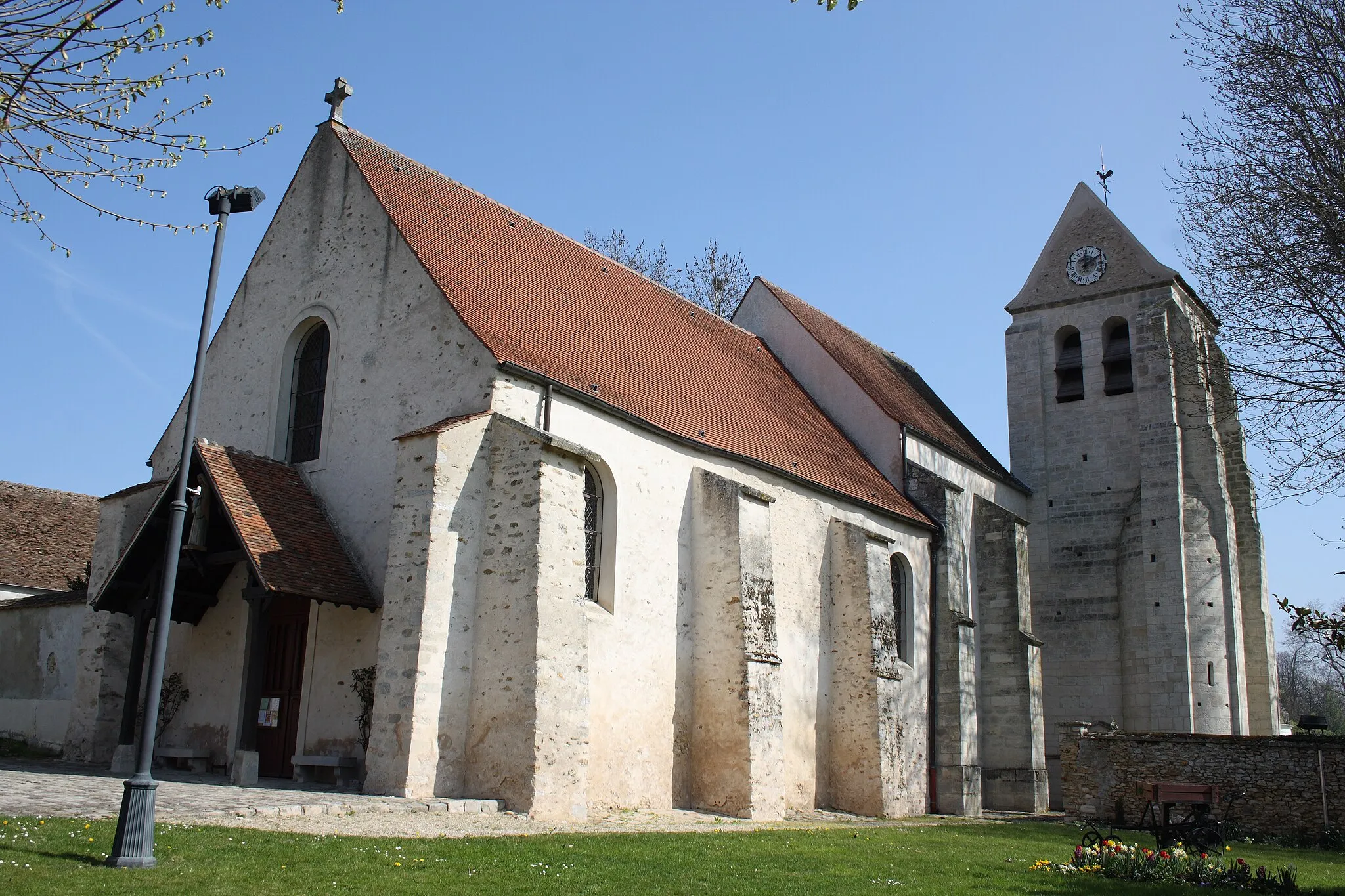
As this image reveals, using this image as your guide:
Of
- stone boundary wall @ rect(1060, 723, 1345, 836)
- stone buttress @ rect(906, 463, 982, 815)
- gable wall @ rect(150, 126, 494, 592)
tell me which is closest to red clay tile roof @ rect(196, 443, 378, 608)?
gable wall @ rect(150, 126, 494, 592)

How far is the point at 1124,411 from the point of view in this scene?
2591 cm

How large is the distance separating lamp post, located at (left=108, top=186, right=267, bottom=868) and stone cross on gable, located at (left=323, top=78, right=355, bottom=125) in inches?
314

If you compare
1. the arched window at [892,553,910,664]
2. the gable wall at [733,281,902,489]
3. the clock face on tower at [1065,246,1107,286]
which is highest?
the clock face on tower at [1065,246,1107,286]

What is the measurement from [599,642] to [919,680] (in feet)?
26.3

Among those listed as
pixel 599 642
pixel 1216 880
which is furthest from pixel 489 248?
pixel 1216 880

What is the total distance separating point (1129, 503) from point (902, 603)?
25.0 ft

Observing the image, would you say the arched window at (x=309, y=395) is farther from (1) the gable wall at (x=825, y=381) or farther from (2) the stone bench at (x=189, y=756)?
(1) the gable wall at (x=825, y=381)

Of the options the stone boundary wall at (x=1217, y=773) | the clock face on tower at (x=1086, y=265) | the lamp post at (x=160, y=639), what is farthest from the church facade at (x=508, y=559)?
the clock face on tower at (x=1086, y=265)

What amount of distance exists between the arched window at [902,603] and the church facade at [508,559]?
5 cm

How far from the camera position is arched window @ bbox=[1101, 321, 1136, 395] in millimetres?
26281

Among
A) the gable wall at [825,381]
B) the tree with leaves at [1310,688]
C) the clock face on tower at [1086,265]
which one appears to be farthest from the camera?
the tree with leaves at [1310,688]

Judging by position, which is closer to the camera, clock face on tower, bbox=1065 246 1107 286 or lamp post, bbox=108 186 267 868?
lamp post, bbox=108 186 267 868

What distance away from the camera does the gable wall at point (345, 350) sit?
1442 cm

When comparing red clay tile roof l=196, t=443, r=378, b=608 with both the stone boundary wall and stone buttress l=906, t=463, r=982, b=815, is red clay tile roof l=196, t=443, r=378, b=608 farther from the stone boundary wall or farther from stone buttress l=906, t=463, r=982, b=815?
the stone boundary wall
